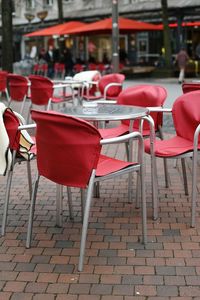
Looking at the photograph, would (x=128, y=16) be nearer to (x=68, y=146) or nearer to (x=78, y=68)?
(x=78, y=68)

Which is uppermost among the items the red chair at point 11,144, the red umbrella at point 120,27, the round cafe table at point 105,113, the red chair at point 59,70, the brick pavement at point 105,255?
the red umbrella at point 120,27

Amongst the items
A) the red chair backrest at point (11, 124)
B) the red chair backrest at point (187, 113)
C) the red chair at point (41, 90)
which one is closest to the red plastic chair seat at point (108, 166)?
the red chair backrest at point (11, 124)

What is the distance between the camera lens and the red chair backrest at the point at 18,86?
9.71 m

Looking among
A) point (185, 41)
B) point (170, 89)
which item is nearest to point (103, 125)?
point (170, 89)

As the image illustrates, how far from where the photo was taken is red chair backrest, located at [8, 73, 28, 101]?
9711 mm

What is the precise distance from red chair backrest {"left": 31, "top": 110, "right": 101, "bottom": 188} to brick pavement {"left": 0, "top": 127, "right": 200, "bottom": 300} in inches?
23.5

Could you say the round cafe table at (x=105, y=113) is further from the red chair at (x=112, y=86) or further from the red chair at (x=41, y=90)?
the red chair at (x=112, y=86)

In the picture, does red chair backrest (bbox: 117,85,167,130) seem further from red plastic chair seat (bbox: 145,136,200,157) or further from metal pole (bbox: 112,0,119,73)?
metal pole (bbox: 112,0,119,73)

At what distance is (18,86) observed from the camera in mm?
9820

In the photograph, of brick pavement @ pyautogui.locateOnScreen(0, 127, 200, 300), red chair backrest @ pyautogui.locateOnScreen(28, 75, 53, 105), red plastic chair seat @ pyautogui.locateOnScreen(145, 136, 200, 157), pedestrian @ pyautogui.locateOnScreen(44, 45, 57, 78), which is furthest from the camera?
pedestrian @ pyautogui.locateOnScreen(44, 45, 57, 78)

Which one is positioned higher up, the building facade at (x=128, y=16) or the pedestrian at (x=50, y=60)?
the building facade at (x=128, y=16)

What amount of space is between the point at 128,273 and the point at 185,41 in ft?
90.4

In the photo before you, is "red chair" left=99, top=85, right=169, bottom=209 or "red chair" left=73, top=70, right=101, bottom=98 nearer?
"red chair" left=99, top=85, right=169, bottom=209

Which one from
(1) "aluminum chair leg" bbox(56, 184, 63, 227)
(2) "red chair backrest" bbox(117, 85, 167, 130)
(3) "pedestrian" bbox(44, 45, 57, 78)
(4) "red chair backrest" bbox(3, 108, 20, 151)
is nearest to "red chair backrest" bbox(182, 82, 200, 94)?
(2) "red chair backrest" bbox(117, 85, 167, 130)
